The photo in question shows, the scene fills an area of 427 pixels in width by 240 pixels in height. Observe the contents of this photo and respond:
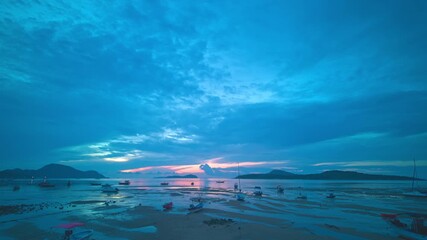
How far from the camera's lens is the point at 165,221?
28750mm

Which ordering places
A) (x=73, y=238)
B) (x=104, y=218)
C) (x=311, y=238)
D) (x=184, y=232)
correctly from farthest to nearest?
(x=104, y=218) → (x=184, y=232) → (x=311, y=238) → (x=73, y=238)

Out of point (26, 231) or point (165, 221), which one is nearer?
point (26, 231)

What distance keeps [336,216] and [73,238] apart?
33.1 meters

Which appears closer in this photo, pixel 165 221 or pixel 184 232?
pixel 184 232

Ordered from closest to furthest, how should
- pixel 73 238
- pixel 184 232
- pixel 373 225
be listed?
pixel 73 238 → pixel 184 232 → pixel 373 225

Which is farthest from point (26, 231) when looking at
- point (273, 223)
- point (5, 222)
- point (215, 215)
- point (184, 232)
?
point (273, 223)

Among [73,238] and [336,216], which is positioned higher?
[73,238]

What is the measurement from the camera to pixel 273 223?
27688 mm

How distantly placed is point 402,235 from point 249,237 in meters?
15.0

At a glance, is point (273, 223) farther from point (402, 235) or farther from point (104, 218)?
point (104, 218)

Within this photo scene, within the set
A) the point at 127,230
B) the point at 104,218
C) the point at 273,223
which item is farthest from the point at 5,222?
the point at 273,223

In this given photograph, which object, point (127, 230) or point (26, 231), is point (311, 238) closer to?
point (127, 230)

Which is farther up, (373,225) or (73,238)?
(73,238)

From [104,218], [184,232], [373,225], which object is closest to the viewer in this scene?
[184,232]
